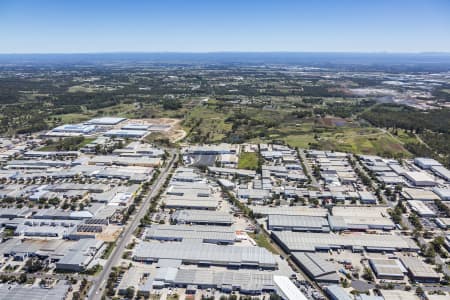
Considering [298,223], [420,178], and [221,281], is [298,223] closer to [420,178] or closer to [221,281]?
[221,281]

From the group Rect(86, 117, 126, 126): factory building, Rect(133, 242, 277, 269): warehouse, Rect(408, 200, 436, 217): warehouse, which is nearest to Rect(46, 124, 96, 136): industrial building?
Rect(86, 117, 126, 126): factory building

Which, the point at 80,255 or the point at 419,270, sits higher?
the point at 80,255

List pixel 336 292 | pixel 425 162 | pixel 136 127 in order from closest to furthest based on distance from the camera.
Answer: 1. pixel 336 292
2. pixel 425 162
3. pixel 136 127

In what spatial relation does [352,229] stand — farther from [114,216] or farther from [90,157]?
[90,157]

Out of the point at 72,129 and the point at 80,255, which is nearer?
the point at 80,255

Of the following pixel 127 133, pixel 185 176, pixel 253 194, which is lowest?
pixel 253 194

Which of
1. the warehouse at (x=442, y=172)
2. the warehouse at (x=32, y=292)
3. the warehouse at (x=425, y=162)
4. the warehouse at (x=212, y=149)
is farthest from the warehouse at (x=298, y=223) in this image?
the warehouse at (x=425, y=162)

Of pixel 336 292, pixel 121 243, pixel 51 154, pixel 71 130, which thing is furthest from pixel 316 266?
pixel 71 130

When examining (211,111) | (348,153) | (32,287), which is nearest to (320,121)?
(348,153)
